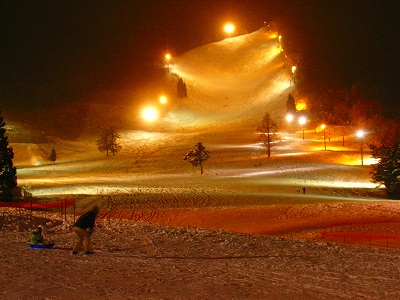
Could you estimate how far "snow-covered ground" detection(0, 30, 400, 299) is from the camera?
9930 mm

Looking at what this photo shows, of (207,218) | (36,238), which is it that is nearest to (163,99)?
(207,218)

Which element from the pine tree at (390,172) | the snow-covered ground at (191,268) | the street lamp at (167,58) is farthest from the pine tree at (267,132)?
the street lamp at (167,58)

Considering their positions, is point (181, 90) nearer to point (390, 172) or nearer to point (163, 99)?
point (163, 99)

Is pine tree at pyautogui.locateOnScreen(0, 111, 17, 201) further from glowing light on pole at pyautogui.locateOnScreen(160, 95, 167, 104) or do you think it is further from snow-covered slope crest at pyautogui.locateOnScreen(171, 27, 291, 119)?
glowing light on pole at pyautogui.locateOnScreen(160, 95, 167, 104)

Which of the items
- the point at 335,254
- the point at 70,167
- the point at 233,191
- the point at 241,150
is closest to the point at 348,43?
the point at 241,150

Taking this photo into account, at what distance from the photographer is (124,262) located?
38.7ft

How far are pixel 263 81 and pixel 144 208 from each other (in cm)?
10219

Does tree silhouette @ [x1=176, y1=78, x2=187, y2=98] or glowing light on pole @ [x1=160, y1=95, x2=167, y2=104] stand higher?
tree silhouette @ [x1=176, y1=78, x2=187, y2=98]

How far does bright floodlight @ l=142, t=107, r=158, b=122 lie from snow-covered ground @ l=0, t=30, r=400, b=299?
9.85m

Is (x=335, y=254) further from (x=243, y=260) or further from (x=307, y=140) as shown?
(x=307, y=140)

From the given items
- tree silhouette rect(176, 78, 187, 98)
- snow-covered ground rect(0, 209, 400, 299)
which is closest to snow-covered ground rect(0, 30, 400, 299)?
snow-covered ground rect(0, 209, 400, 299)

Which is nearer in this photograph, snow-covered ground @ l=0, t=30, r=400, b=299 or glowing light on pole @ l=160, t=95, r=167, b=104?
snow-covered ground @ l=0, t=30, r=400, b=299

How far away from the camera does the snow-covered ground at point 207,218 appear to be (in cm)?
993

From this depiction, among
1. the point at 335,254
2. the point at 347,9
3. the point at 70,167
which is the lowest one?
the point at 335,254
